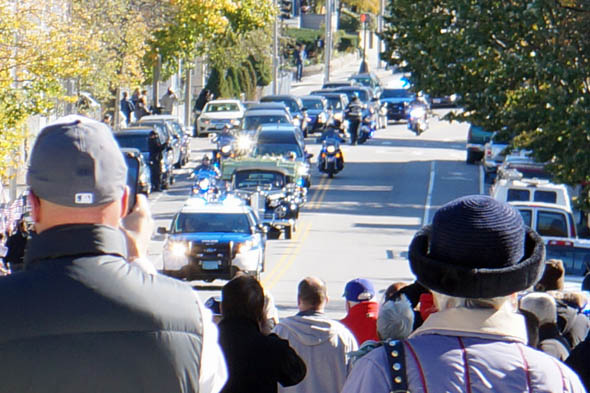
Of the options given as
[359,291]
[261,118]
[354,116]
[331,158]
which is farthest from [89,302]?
[354,116]

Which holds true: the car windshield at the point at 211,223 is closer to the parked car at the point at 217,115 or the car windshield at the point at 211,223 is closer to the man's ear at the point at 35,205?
the man's ear at the point at 35,205

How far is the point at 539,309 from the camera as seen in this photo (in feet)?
28.6

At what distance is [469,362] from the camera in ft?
12.4

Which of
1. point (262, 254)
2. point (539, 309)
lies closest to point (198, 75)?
point (262, 254)

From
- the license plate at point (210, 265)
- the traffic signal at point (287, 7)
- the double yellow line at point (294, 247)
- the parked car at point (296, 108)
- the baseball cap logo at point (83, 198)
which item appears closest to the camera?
the baseball cap logo at point (83, 198)

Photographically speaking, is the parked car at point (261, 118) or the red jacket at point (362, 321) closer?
the red jacket at point (362, 321)

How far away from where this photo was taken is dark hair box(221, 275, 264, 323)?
7039mm

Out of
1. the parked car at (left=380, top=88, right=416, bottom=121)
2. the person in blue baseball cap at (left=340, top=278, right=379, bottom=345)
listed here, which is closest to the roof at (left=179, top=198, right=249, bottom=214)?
the person in blue baseball cap at (left=340, top=278, right=379, bottom=345)

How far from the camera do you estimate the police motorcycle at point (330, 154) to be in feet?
147

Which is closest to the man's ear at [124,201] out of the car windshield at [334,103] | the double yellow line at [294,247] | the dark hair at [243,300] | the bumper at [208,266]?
the dark hair at [243,300]

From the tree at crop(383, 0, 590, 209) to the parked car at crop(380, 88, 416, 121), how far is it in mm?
37693

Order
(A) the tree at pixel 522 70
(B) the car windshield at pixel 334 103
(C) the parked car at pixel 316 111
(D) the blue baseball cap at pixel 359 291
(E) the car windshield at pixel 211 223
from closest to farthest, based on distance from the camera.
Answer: (D) the blue baseball cap at pixel 359 291 < (A) the tree at pixel 522 70 < (E) the car windshield at pixel 211 223 < (C) the parked car at pixel 316 111 < (B) the car windshield at pixel 334 103

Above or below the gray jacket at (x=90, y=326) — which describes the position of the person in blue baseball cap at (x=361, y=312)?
below

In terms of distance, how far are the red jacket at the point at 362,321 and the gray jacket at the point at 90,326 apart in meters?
5.78
